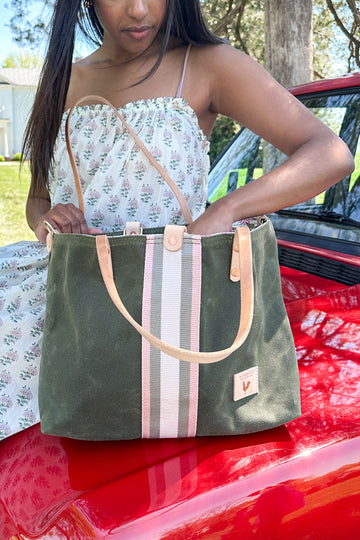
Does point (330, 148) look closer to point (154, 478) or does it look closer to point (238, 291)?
point (238, 291)

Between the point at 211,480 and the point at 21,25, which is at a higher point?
the point at 21,25

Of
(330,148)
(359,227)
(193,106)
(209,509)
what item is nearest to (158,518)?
(209,509)

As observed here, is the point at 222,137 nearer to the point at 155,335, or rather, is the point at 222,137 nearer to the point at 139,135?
the point at 139,135

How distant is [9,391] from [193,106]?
2.77 ft

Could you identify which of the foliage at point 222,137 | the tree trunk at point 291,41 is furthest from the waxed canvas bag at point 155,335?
the foliage at point 222,137

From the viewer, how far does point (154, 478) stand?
1.20 metres

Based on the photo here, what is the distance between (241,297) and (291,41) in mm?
4768

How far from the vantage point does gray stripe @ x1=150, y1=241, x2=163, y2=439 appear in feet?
4.08

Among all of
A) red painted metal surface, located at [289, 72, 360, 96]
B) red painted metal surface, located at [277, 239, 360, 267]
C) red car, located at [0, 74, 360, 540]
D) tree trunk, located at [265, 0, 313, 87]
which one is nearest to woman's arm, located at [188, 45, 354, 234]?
red car, located at [0, 74, 360, 540]

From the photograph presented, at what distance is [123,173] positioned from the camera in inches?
66.1

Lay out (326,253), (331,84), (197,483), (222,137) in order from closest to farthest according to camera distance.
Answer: (197,483), (326,253), (331,84), (222,137)

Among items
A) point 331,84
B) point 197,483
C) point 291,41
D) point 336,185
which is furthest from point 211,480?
point 291,41

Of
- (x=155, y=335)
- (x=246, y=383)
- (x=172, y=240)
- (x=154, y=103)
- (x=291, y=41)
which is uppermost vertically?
(x=291, y=41)

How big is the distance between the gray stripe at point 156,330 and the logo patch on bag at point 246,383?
0.15 meters
